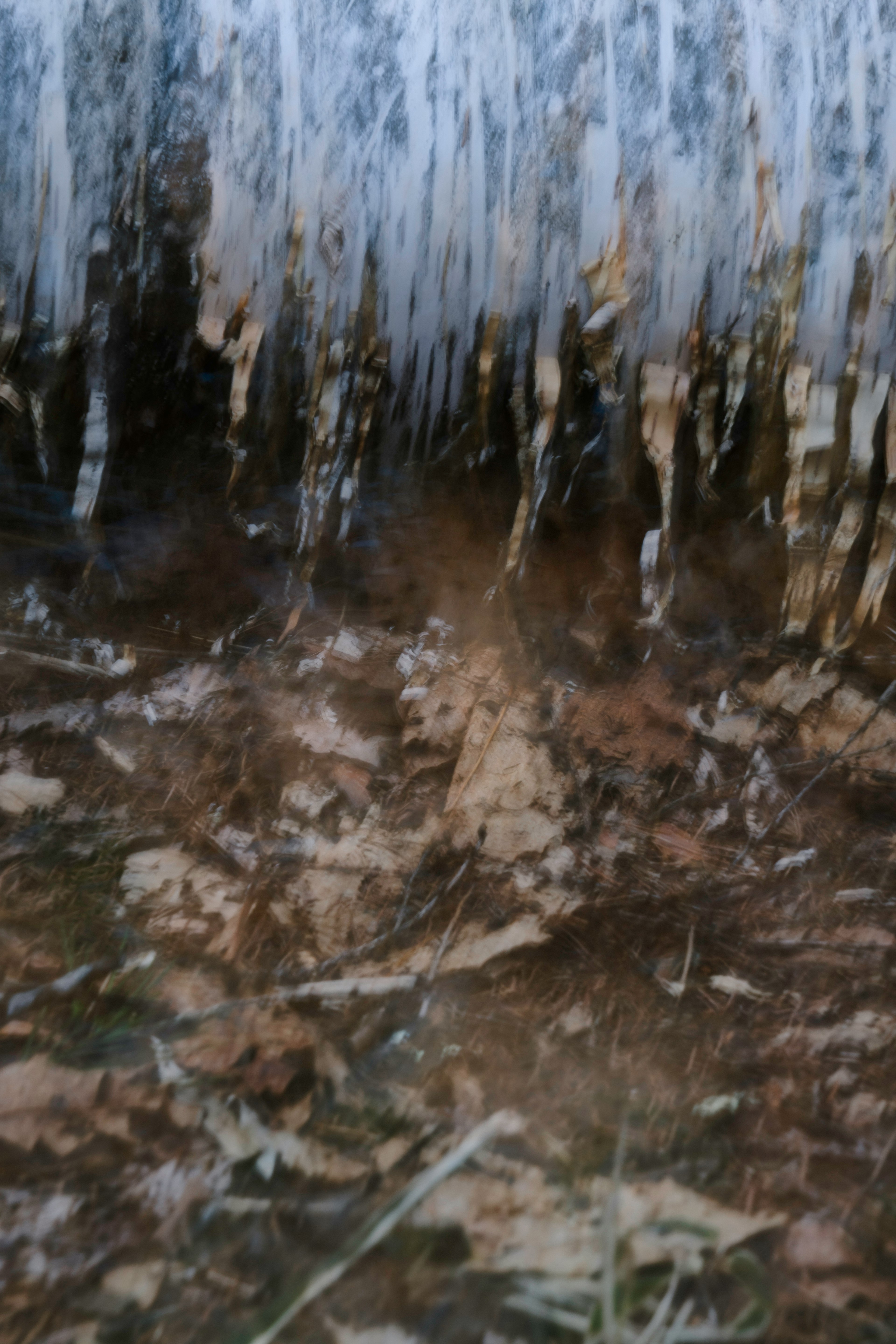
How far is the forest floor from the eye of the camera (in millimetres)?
635

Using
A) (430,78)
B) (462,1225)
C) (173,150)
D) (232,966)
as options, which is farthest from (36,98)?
(462,1225)

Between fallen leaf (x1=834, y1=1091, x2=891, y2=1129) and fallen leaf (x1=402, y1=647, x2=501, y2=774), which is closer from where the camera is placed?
fallen leaf (x1=834, y1=1091, x2=891, y2=1129)

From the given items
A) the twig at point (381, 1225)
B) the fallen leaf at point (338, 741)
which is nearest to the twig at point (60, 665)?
the fallen leaf at point (338, 741)

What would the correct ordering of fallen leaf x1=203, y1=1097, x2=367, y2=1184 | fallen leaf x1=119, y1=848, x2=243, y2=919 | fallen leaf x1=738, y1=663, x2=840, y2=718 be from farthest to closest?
fallen leaf x1=738, y1=663, x2=840, y2=718
fallen leaf x1=119, y1=848, x2=243, y2=919
fallen leaf x1=203, y1=1097, x2=367, y2=1184

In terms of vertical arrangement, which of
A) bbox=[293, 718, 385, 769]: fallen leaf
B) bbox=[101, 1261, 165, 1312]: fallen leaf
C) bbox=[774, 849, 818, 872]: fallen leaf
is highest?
bbox=[293, 718, 385, 769]: fallen leaf

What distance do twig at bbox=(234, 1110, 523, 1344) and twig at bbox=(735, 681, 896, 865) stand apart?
1.43ft

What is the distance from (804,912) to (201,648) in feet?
2.71

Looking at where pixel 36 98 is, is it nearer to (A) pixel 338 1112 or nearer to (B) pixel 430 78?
(B) pixel 430 78

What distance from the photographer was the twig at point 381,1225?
0.60 meters

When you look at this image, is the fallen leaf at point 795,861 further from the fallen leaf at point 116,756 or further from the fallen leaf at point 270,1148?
the fallen leaf at point 116,756

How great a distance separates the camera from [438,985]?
0.85 m

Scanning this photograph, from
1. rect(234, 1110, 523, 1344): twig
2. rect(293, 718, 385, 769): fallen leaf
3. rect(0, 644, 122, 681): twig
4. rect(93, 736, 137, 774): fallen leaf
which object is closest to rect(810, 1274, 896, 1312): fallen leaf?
rect(234, 1110, 523, 1344): twig

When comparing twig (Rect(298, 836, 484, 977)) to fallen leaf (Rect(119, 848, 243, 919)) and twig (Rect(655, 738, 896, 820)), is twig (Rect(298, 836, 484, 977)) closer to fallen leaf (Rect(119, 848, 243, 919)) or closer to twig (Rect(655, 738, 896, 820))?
fallen leaf (Rect(119, 848, 243, 919))

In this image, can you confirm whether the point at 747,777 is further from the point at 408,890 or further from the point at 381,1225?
the point at 381,1225
